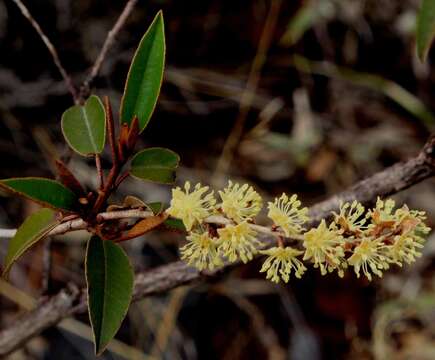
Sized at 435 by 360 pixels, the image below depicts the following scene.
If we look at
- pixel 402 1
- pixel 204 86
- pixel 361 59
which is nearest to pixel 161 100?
pixel 204 86

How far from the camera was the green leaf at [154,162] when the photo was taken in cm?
98

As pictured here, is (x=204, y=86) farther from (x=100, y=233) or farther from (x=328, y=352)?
(x=100, y=233)

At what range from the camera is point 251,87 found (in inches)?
84.4

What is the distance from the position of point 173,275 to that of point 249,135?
99 cm

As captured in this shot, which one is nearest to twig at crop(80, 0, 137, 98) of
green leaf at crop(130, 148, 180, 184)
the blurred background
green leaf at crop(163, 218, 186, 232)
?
green leaf at crop(130, 148, 180, 184)

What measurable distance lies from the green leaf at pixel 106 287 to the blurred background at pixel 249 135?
0.80 meters

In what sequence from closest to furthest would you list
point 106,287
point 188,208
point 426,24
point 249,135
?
point 188,208 → point 106,287 → point 426,24 → point 249,135

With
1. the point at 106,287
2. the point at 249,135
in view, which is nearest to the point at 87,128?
the point at 106,287

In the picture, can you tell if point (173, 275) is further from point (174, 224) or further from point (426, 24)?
point (426, 24)

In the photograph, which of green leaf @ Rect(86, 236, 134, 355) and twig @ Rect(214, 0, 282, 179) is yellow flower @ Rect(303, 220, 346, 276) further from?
twig @ Rect(214, 0, 282, 179)

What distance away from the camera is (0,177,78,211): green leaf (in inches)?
34.1

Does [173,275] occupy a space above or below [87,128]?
below

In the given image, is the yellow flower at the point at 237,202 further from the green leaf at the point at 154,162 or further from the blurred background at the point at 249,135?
the blurred background at the point at 249,135

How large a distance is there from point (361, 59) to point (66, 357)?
1.43 metres
